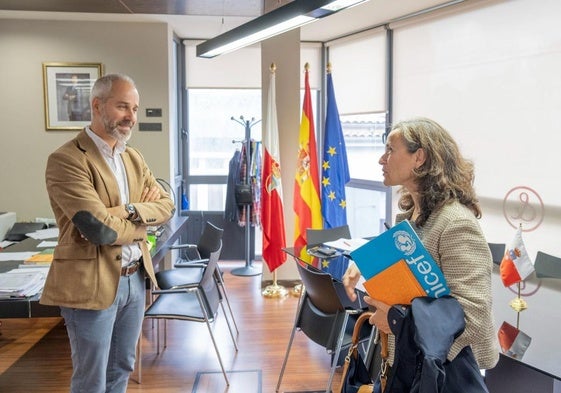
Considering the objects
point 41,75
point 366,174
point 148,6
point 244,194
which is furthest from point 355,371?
point 41,75

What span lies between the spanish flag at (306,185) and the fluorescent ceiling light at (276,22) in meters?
1.29

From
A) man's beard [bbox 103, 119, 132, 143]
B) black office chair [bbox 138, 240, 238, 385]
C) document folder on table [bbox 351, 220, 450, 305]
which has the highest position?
man's beard [bbox 103, 119, 132, 143]

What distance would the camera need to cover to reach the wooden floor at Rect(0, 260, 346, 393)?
3092mm

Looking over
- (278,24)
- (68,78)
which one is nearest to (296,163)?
(278,24)

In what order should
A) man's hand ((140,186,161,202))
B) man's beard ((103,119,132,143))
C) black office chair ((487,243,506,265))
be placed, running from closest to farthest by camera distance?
man's beard ((103,119,132,143)) → man's hand ((140,186,161,202)) → black office chair ((487,243,506,265))

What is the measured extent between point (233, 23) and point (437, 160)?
431 centimetres

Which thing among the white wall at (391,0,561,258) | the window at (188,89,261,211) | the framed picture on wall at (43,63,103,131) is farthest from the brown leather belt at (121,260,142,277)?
the window at (188,89,261,211)

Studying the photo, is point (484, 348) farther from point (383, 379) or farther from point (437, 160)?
point (437, 160)

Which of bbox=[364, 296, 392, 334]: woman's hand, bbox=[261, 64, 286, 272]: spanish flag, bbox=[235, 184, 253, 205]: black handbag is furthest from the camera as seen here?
bbox=[235, 184, 253, 205]: black handbag

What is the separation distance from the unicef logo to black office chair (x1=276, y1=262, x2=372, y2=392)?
119 centimetres

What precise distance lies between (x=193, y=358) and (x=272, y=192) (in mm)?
1871

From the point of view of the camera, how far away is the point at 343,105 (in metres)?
5.86

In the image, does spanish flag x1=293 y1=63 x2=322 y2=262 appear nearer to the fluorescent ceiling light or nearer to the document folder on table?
the fluorescent ceiling light

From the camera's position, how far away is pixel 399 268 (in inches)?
53.9
